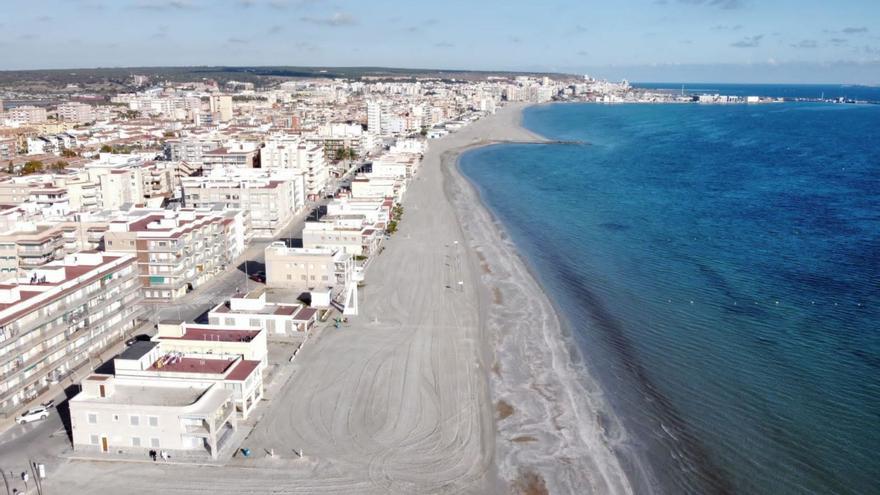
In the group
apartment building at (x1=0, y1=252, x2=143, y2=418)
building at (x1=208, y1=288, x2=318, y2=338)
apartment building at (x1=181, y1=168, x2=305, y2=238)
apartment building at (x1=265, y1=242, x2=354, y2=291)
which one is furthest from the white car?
apartment building at (x1=181, y1=168, x2=305, y2=238)

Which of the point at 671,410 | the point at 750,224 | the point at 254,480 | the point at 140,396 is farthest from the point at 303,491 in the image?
the point at 750,224

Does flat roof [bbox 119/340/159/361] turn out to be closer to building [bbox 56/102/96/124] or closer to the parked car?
the parked car

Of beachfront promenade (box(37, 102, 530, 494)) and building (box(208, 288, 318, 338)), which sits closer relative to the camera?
beachfront promenade (box(37, 102, 530, 494))

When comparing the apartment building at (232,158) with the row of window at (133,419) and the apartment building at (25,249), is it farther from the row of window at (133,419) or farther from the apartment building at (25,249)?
the row of window at (133,419)

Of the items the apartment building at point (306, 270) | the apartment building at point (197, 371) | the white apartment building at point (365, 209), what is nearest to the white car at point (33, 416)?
the apartment building at point (197, 371)

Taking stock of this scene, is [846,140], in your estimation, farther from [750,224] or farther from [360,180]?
[360,180]
